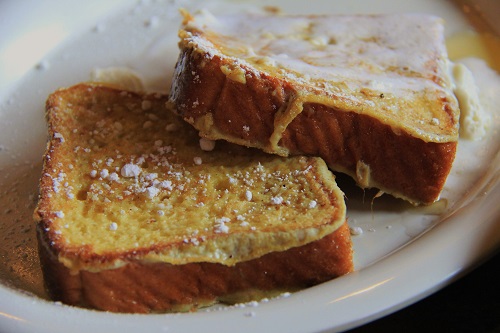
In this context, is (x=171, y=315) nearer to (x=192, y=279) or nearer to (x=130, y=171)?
(x=192, y=279)

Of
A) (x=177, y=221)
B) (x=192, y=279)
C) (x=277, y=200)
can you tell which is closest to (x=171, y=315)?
(x=192, y=279)

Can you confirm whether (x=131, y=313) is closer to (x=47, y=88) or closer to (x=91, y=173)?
(x=91, y=173)

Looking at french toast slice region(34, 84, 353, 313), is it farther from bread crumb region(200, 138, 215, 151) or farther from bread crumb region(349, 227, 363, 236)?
bread crumb region(349, 227, 363, 236)

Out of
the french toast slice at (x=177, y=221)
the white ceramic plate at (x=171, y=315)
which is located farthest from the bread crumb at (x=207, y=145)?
the white ceramic plate at (x=171, y=315)

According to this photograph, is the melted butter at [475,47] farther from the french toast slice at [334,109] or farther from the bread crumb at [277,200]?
the bread crumb at [277,200]

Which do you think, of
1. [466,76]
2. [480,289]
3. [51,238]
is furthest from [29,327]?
[466,76]

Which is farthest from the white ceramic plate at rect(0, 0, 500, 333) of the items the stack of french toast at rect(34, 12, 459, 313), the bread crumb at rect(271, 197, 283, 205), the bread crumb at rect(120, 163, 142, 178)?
the bread crumb at rect(120, 163, 142, 178)

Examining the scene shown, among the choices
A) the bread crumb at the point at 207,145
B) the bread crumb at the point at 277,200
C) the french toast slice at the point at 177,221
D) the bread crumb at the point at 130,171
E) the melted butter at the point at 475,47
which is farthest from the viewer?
the melted butter at the point at 475,47
